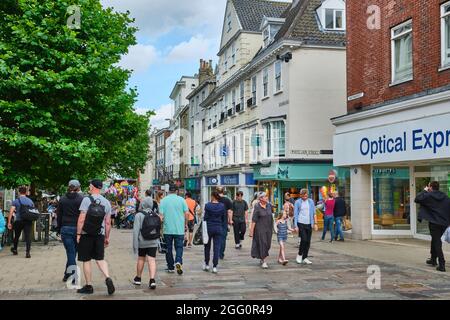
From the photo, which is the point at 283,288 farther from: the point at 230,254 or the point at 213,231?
the point at 230,254

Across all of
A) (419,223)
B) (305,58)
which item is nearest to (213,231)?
(419,223)

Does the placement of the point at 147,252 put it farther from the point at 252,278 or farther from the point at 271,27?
the point at 271,27

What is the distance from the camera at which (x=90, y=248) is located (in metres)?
8.66

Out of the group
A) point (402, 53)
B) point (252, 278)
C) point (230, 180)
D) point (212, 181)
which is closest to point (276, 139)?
point (230, 180)

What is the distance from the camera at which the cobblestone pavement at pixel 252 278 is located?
8.66 m

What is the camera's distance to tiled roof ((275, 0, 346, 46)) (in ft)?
87.7

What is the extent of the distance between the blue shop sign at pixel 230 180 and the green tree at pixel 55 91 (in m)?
17.3

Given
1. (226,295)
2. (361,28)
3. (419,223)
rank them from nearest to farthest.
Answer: (226,295), (419,223), (361,28)

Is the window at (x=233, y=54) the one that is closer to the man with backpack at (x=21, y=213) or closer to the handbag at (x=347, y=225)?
the handbag at (x=347, y=225)

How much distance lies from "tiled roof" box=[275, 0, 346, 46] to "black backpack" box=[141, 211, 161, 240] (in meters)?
18.8

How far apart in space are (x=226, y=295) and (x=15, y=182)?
10.6 metres

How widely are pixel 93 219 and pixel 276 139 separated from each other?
20028 mm

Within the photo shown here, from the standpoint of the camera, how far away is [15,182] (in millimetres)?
16766

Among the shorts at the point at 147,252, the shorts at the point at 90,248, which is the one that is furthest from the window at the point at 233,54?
the shorts at the point at 90,248
